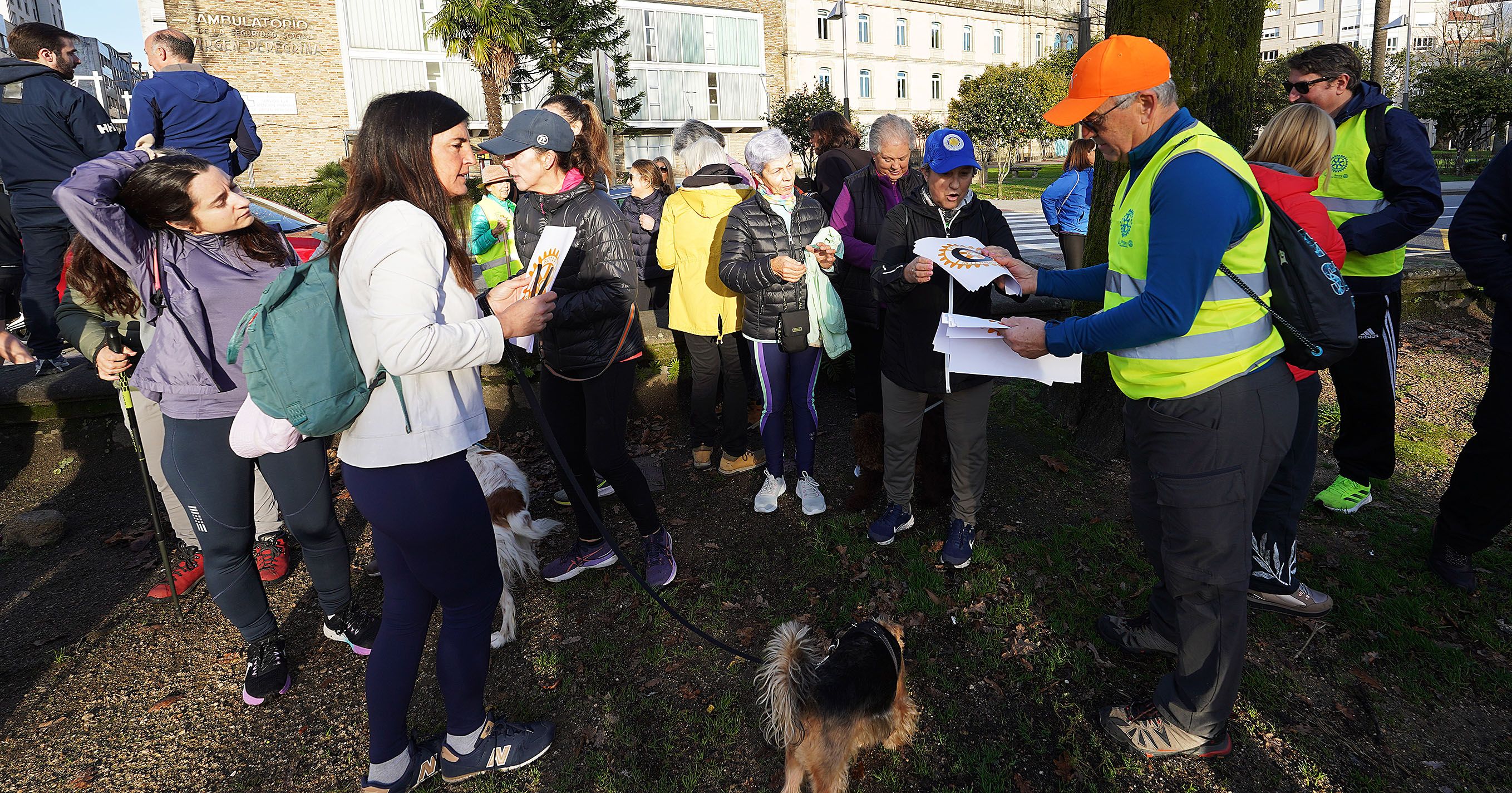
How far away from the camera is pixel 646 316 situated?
6527 mm

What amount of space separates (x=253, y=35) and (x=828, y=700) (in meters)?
40.6

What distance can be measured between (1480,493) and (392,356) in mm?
4475

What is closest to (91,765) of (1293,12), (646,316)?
(646,316)

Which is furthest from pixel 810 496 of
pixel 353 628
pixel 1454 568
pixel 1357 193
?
pixel 1357 193

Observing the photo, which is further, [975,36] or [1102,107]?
[975,36]

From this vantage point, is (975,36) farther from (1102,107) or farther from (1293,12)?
(1102,107)

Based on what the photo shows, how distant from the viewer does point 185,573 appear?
3.94 meters

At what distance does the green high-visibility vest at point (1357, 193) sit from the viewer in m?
3.77

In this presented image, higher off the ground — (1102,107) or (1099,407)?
(1102,107)

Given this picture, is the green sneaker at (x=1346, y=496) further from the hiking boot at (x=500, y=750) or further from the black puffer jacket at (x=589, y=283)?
the hiking boot at (x=500, y=750)

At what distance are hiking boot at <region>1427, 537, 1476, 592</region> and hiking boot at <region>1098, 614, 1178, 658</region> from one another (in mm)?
1562

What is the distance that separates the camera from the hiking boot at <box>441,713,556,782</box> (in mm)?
2588

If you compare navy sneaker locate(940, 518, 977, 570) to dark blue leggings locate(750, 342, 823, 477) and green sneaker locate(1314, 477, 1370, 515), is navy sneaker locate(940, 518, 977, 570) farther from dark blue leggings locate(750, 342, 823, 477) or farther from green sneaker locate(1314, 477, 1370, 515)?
green sneaker locate(1314, 477, 1370, 515)

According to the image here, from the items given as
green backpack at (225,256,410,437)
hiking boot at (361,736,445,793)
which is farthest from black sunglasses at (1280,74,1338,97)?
hiking boot at (361,736,445,793)
